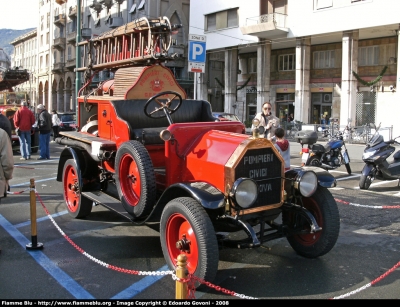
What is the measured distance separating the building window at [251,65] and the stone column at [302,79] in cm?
832

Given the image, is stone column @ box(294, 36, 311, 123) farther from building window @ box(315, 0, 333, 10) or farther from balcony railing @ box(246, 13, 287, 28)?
building window @ box(315, 0, 333, 10)

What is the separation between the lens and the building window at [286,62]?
108 feet

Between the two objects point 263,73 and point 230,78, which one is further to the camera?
point 230,78

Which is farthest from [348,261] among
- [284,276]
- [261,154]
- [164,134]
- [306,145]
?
[306,145]

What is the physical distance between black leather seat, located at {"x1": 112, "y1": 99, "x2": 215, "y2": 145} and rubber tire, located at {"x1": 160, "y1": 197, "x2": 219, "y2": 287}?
1.47 metres

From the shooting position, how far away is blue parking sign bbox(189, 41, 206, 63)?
487 inches

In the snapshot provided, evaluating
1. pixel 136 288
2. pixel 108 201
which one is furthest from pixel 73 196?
pixel 136 288

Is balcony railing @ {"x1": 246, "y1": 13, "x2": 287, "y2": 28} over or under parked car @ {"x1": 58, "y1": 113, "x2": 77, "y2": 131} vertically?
over

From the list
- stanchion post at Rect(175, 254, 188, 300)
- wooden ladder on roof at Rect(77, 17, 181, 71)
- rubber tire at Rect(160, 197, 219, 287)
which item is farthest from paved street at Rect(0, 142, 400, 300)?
wooden ladder on roof at Rect(77, 17, 181, 71)

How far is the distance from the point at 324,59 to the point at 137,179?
28.1 meters

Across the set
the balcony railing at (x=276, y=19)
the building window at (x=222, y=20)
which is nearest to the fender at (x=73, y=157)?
the balcony railing at (x=276, y=19)

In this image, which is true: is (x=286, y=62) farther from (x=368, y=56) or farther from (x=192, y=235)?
(x=192, y=235)

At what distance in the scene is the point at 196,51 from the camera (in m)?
12.5

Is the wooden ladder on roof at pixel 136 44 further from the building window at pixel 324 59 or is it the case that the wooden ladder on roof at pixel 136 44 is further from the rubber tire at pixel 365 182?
the building window at pixel 324 59
